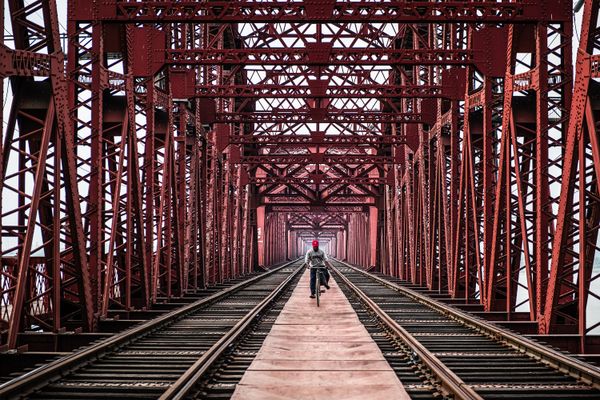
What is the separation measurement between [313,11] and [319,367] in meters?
8.03

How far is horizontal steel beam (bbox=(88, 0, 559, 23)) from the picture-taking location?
1379cm

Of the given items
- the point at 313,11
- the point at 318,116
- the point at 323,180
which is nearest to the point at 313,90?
the point at 318,116

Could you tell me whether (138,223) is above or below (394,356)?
above

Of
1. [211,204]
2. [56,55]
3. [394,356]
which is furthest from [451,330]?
[211,204]

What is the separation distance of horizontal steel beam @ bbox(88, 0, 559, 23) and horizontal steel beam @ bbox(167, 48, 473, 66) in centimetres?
249

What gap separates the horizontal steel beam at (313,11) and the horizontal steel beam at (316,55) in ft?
Answer: 8.16

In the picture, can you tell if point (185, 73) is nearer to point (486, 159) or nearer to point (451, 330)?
point (486, 159)

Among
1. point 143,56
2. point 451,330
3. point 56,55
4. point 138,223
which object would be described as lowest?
point 451,330

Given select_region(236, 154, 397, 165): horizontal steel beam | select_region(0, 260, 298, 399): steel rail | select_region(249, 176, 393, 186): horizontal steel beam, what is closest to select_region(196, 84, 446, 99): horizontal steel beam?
select_region(0, 260, 298, 399): steel rail

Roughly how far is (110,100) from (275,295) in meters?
8.40

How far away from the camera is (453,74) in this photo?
20375 mm

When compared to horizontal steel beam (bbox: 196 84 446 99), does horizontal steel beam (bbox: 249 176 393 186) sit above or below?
below

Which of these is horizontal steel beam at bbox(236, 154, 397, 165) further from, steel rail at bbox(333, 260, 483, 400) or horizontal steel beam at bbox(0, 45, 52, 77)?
horizontal steel beam at bbox(0, 45, 52, 77)

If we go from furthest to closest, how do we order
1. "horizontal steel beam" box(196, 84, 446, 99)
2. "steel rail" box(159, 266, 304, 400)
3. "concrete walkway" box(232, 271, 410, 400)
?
"horizontal steel beam" box(196, 84, 446, 99) → "concrete walkway" box(232, 271, 410, 400) → "steel rail" box(159, 266, 304, 400)
